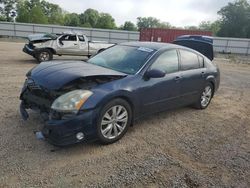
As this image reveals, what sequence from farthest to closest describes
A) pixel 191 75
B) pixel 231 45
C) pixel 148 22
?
pixel 148 22 → pixel 231 45 → pixel 191 75

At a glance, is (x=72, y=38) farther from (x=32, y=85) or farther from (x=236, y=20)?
(x=236, y=20)

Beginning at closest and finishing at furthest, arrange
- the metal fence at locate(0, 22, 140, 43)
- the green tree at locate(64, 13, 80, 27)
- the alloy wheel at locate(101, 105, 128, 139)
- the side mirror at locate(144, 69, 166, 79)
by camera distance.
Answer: the alloy wheel at locate(101, 105, 128, 139)
the side mirror at locate(144, 69, 166, 79)
the metal fence at locate(0, 22, 140, 43)
the green tree at locate(64, 13, 80, 27)

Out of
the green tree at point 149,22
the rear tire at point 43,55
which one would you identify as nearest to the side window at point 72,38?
the rear tire at point 43,55

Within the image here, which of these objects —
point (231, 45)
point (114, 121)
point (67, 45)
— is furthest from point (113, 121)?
point (231, 45)

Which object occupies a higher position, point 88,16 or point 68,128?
point 88,16

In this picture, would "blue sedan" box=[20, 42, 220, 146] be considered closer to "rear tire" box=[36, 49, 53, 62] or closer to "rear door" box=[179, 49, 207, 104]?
"rear door" box=[179, 49, 207, 104]

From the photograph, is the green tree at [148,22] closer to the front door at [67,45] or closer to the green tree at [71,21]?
the green tree at [71,21]

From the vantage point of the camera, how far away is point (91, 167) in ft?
10.5

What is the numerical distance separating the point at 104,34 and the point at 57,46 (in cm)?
1709

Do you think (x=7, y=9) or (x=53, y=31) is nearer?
(x=53, y=31)

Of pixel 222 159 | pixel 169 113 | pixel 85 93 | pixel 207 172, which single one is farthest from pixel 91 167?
pixel 169 113

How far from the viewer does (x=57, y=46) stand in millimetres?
11602

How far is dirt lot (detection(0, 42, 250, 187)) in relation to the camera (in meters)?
3.00

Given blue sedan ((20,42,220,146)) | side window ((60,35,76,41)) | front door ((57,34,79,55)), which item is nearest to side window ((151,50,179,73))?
blue sedan ((20,42,220,146))
